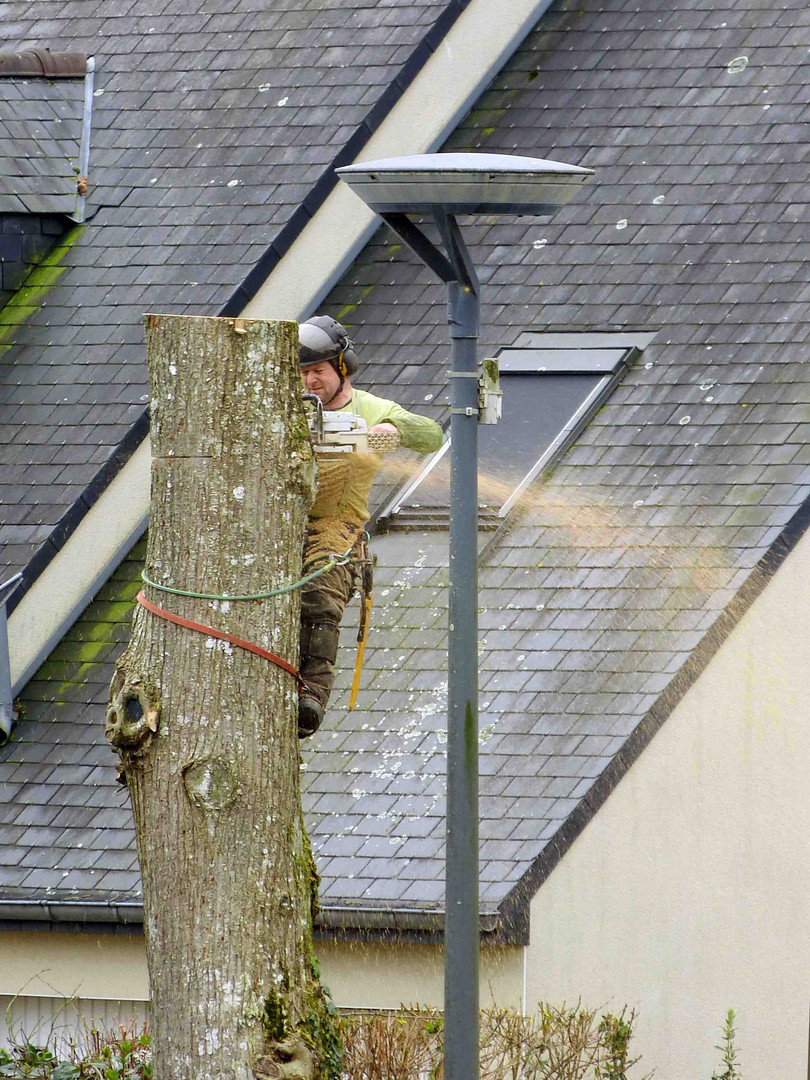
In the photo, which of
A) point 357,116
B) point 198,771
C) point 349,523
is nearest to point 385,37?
point 357,116

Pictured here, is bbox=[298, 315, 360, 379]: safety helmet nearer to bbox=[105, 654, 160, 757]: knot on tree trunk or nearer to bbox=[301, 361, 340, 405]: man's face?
bbox=[301, 361, 340, 405]: man's face

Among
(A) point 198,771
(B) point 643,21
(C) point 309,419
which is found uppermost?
(B) point 643,21

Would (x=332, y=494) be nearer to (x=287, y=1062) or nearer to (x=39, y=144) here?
(x=287, y=1062)

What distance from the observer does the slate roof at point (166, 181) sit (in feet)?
37.0

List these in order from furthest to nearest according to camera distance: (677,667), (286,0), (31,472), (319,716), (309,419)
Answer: (286,0) → (31,472) → (677,667) → (319,716) → (309,419)

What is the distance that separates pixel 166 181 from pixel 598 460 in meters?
3.66

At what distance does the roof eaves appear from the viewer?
9133 mm

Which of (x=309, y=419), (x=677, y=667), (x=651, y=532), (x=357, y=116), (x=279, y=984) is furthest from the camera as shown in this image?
(x=357, y=116)

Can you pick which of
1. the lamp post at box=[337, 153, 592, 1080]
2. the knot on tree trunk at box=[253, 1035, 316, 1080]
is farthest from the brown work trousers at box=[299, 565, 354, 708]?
the knot on tree trunk at box=[253, 1035, 316, 1080]

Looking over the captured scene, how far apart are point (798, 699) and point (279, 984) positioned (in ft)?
16.3

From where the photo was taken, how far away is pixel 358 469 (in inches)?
268

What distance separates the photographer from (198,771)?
17.6 feet

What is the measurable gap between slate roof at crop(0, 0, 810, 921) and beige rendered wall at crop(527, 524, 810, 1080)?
A: 0.60 feet

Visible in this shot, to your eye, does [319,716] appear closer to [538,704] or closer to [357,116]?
[538,704]
